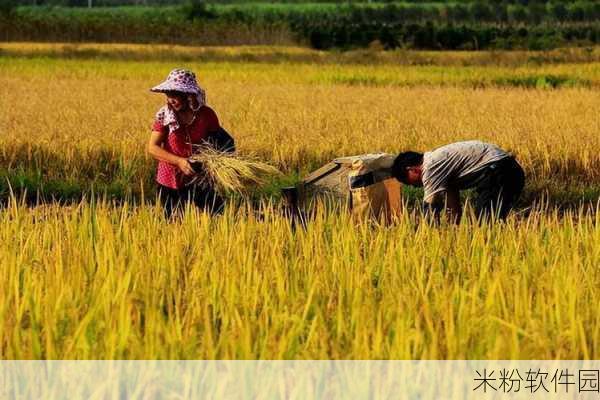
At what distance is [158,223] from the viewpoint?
5461 mm

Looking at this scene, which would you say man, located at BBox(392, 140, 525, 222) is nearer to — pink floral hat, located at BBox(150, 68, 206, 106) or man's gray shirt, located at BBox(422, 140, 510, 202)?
man's gray shirt, located at BBox(422, 140, 510, 202)

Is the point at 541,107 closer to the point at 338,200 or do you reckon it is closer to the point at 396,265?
the point at 338,200

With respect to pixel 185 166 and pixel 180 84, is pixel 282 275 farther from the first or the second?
pixel 180 84

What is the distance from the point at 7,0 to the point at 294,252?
136 feet

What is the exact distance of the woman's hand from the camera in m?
6.09

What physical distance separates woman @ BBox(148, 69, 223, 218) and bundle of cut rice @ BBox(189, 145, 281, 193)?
0.20 ft

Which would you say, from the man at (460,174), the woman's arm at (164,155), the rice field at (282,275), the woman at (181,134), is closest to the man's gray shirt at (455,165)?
the man at (460,174)

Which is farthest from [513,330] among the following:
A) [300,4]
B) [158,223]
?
[300,4]

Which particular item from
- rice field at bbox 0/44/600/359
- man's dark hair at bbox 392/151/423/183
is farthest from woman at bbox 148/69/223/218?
man's dark hair at bbox 392/151/423/183

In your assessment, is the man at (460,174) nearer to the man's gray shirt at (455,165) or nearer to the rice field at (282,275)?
Result: the man's gray shirt at (455,165)

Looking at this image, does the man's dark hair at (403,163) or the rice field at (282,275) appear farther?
the man's dark hair at (403,163)

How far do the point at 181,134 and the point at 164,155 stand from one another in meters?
0.17

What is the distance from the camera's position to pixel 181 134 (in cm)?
636

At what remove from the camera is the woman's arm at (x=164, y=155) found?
6.11 m
